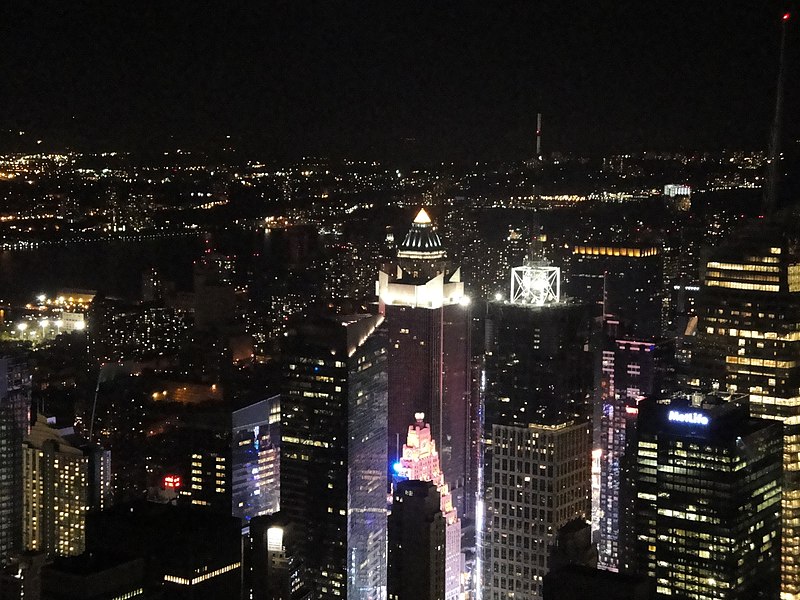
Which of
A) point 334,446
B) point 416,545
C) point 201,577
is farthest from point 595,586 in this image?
point 334,446

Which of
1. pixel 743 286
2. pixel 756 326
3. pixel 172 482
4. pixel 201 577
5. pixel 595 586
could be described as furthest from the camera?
pixel 172 482

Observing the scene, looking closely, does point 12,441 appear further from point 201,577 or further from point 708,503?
point 708,503

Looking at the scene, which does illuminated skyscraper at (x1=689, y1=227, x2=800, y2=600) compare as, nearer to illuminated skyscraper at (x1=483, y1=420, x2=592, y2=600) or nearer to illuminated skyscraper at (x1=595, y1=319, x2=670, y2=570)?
illuminated skyscraper at (x1=595, y1=319, x2=670, y2=570)

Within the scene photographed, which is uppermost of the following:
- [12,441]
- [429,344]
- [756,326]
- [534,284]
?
[534,284]

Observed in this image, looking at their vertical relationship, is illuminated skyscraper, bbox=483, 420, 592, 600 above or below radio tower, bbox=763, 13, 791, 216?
below

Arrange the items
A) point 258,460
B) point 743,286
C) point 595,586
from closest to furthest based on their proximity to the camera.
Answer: point 595,586
point 743,286
point 258,460

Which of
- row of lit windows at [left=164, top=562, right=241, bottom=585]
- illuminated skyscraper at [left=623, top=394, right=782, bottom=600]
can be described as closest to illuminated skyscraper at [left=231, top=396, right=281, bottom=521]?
row of lit windows at [left=164, top=562, right=241, bottom=585]

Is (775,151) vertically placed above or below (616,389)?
above
